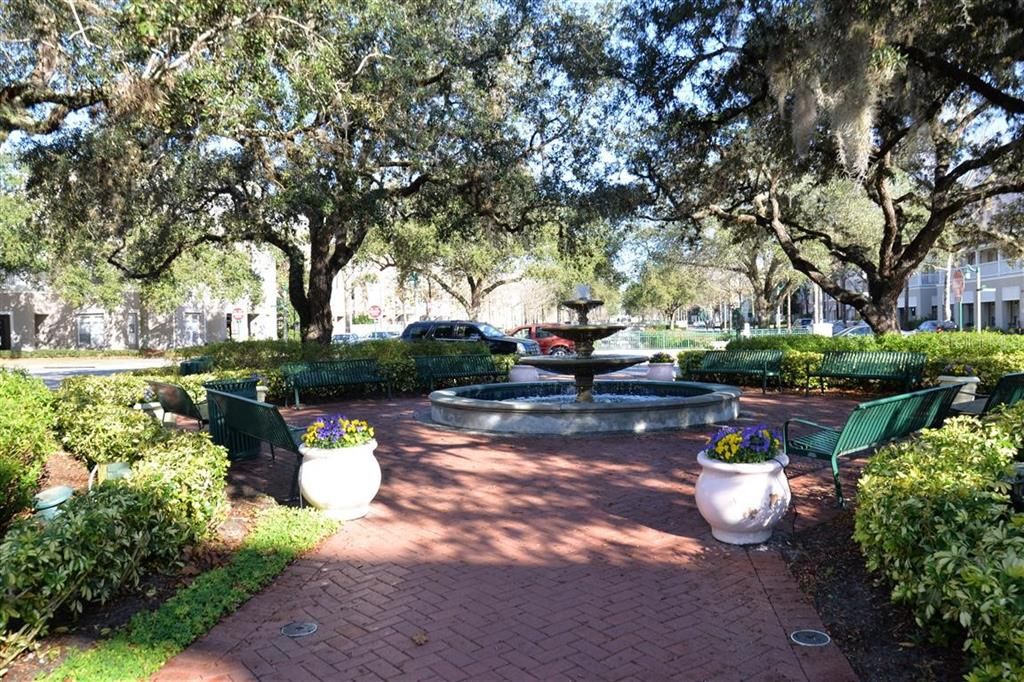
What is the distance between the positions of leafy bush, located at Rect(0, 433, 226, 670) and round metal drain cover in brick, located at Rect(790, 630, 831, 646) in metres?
3.74

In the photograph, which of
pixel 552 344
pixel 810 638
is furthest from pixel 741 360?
pixel 552 344

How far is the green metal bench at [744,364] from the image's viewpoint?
49.3 feet

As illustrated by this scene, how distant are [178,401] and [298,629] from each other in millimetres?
5109

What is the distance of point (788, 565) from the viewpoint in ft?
16.3

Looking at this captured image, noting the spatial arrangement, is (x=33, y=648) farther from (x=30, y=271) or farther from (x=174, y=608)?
(x=30, y=271)

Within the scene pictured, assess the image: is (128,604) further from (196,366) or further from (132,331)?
(132,331)

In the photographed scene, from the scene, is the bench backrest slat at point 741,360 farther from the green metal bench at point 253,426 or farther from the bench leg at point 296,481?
the bench leg at point 296,481

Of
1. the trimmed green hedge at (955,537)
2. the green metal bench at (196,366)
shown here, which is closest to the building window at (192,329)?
the green metal bench at (196,366)

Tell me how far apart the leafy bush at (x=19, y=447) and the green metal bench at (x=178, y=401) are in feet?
4.21

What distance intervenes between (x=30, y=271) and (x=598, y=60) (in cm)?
3691

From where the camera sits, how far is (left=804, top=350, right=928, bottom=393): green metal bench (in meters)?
13.0

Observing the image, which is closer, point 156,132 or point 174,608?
point 174,608

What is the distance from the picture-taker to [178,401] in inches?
331

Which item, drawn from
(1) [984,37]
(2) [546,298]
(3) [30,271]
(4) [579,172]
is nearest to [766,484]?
(1) [984,37]
